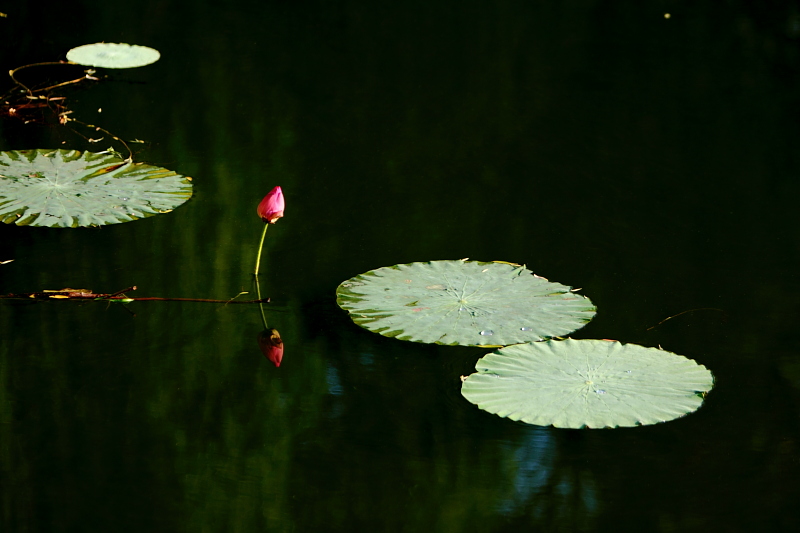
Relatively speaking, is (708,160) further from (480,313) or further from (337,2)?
(337,2)

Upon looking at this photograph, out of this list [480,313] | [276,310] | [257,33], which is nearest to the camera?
[480,313]

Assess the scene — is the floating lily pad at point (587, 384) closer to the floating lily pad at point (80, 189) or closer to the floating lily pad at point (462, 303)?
the floating lily pad at point (462, 303)

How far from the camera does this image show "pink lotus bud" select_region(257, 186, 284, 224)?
6.58 ft

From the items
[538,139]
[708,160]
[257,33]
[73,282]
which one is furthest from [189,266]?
[257,33]

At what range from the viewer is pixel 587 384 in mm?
1595

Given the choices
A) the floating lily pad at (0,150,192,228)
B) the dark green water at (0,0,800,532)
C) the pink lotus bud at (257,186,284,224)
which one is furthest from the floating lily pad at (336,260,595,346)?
the floating lily pad at (0,150,192,228)

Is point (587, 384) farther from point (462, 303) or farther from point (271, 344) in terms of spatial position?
point (271, 344)

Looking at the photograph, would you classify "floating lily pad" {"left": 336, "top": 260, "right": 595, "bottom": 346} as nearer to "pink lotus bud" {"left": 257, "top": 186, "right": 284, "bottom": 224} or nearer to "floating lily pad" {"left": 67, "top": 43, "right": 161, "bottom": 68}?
"pink lotus bud" {"left": 257, "top": 186, "right": 284, "bottom": 224}

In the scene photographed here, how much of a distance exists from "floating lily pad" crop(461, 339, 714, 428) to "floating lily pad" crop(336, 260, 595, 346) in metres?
0.08

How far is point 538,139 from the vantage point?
3.07 metres

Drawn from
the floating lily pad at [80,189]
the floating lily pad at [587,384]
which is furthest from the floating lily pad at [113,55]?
the floating lily pad at [587,384]

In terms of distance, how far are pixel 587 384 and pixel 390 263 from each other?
0.71 meters

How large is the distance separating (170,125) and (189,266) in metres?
1.06

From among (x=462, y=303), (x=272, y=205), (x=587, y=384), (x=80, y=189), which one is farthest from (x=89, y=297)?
(x=587, y=384)
